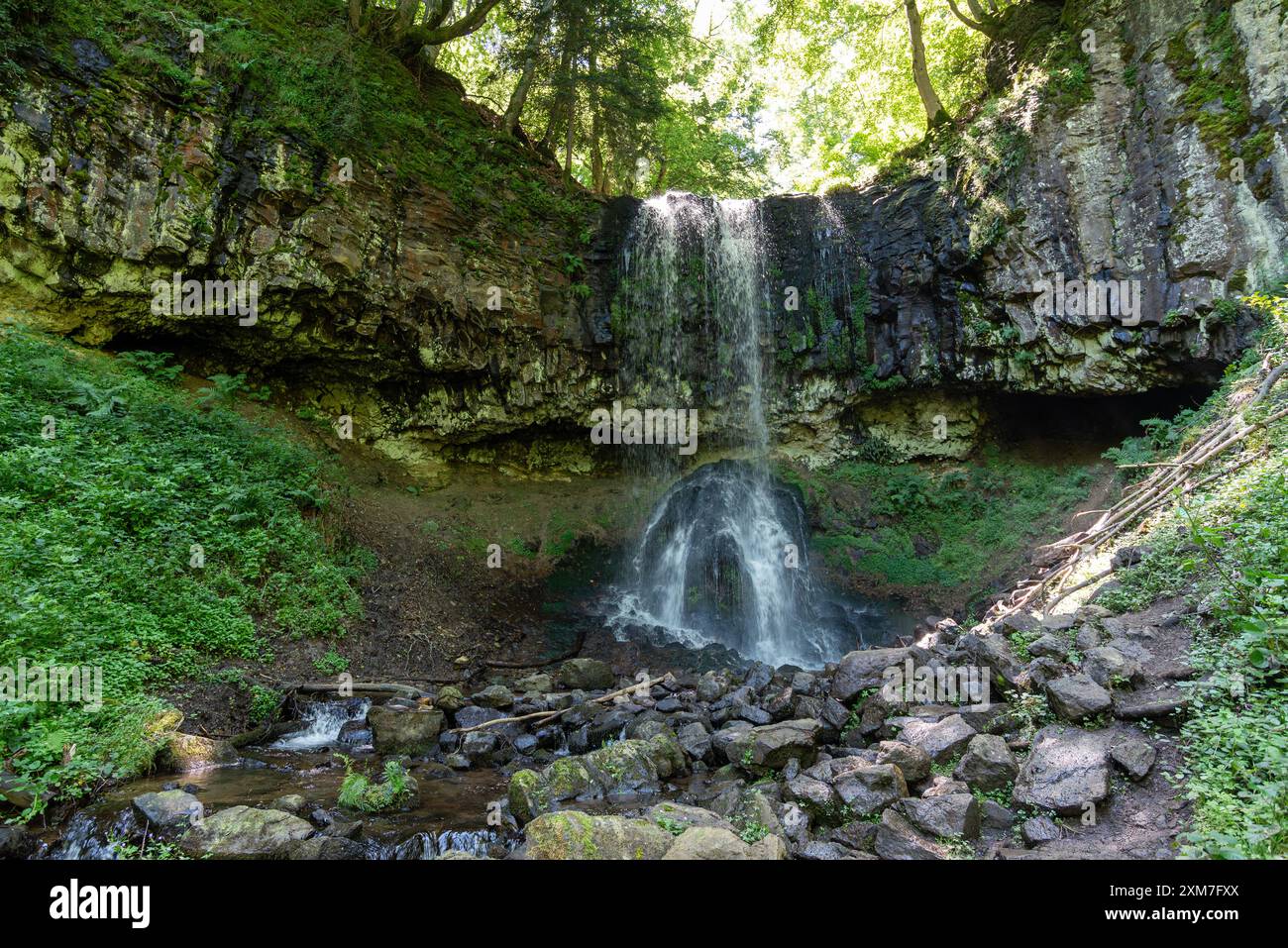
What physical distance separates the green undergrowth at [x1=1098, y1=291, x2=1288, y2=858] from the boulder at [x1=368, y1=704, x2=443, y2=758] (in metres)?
6.24

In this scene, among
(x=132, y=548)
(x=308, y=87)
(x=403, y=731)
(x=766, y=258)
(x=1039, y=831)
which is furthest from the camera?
(x=766, y=258)

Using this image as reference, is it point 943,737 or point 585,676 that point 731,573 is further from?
point 943,737

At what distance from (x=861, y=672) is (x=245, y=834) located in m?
5.85

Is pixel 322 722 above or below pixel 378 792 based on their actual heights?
below

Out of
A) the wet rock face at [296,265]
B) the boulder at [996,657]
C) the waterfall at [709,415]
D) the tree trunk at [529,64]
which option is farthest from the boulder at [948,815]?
the tree trunk at [529,64]

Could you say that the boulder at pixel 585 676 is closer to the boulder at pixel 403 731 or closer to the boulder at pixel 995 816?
the boulder at pixel 403 731

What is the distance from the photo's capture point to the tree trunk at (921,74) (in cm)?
1447

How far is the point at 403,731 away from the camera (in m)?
6.51

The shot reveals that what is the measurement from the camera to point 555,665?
10.1 metres

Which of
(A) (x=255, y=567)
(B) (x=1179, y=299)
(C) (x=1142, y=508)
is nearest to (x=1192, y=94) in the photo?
(B) (x=1179, y=299)

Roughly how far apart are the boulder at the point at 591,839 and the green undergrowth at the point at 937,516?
9995mm

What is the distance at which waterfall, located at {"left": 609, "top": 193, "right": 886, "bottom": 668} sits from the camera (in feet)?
42.0

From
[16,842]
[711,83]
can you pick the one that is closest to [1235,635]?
[16,842]

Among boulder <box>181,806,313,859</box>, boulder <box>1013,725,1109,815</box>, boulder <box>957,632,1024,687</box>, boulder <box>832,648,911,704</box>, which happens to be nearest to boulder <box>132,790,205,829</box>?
boulder <box>181,806,313,859</box>
